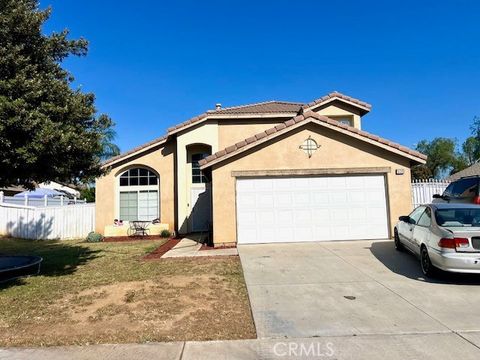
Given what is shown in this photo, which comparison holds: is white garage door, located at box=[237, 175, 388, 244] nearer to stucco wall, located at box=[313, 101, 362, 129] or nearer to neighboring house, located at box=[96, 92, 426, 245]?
neighboring house, located at box=[96, 92, 426, 245]

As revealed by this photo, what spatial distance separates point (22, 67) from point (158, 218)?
1149 centimetres

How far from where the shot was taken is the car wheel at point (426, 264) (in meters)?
7.95

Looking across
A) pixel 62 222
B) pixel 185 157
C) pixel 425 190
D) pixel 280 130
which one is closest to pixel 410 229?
pixel 280 130

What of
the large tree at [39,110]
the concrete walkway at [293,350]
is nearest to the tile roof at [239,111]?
the large tree at [39,110]

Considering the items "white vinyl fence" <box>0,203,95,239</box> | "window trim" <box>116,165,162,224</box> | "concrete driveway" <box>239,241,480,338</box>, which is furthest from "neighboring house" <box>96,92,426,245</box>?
"white vinyl fence" <box>0,203,95,239</box>

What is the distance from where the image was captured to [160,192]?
18.7 metres

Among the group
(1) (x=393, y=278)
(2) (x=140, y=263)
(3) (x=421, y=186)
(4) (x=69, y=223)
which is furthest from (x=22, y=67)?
(3) (x=421, y=186)

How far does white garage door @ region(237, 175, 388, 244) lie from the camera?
12711 mm

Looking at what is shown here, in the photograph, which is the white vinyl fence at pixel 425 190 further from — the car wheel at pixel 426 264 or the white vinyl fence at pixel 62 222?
the white vinyl fence at pixel 62 222

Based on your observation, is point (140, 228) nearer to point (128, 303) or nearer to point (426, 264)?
point (128, 303)

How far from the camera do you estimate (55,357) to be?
4590 millimetres

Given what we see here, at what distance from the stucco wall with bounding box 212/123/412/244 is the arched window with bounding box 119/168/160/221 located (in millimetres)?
6907

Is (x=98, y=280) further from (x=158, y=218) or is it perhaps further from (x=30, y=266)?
(x=158, y=218)

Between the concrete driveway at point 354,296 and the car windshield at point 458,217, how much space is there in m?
1.13
